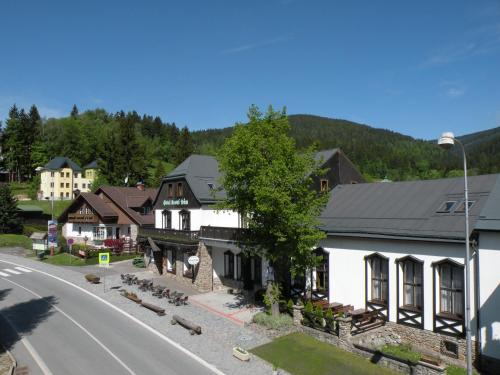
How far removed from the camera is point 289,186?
1959 cm

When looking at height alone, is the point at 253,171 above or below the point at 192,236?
above

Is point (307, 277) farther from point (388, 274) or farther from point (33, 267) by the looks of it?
point (33, 267)

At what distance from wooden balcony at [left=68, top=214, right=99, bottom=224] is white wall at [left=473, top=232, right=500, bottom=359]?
41664mm

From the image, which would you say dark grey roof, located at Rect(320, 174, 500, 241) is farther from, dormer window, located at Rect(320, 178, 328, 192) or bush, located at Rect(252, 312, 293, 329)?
bush, located at Rect(252, 312, 293, 329)

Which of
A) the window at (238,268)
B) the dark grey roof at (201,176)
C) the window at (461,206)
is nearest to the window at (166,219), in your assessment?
the dark grey roof at (201,176)

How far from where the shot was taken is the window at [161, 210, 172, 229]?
3545 cm

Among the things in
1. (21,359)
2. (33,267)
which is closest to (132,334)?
(21,359)

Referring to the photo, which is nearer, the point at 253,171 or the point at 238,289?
the point at 253,171

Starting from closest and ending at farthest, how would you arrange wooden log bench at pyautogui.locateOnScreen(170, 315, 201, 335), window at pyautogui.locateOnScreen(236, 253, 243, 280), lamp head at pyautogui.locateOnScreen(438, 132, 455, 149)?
lamp head at pyautogui.locateOnScreen(438, 132, 455, 149), wooden log bench at pyautogui.locateOnScreen(170, 315, 201, 335), window at pyautogui.locateOnScreen(236, 253, 243, 280)

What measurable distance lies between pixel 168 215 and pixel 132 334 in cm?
1632

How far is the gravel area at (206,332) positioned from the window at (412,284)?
22.8 feet

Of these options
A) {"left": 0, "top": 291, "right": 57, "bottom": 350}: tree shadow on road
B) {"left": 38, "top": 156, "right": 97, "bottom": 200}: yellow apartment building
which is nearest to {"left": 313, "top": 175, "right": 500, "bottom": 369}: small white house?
{"left": 0, "top": 291, "right": 57, "bottom": 350}: tree shadow on road

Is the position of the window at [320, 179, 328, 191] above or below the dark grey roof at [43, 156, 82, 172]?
below

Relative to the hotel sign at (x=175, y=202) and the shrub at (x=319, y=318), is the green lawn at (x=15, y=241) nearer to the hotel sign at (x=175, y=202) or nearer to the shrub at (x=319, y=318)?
the hotel sign at (x=175, y=202)
